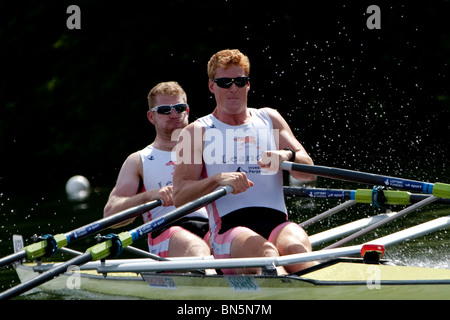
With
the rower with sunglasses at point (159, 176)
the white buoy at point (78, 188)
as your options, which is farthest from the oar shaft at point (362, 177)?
the white buoy at point (78, 188)

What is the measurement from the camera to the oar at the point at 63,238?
6.14m

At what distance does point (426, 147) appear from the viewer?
16.5 meters

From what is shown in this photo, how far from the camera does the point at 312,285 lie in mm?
5152

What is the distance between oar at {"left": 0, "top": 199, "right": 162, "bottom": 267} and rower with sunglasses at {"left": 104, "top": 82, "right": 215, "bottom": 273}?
0.22 meters

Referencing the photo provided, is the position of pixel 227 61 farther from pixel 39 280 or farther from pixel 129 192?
pixel 39 280

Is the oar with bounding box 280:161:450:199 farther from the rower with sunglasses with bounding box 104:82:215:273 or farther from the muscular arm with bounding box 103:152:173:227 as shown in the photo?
the muscular arm with bounding box 103:152:173:227

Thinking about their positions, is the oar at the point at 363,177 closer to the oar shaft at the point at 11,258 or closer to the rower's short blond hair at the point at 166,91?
the rower's short blond hair at the point at 166,91

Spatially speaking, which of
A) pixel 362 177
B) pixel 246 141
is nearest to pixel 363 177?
pixel 362 177

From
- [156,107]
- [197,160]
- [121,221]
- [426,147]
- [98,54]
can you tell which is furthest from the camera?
[98,54]

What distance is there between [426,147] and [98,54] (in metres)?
9.21

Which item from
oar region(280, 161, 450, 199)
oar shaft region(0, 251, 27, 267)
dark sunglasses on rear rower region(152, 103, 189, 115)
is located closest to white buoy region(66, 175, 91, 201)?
dark sunglasses on rear rower region(152, 103, 189, 115)

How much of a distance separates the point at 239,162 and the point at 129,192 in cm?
162

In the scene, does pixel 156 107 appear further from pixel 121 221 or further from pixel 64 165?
pixel 64 165
